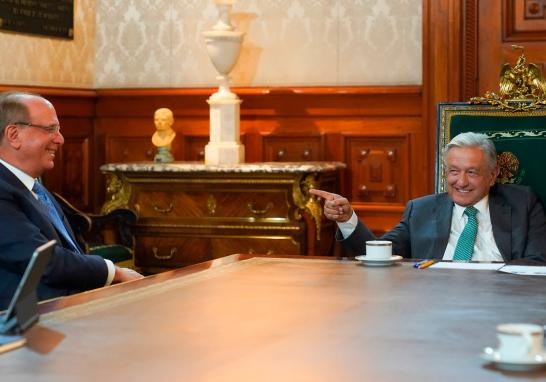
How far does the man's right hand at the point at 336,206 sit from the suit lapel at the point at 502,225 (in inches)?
24.0

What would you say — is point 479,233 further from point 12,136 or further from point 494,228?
point 12,136

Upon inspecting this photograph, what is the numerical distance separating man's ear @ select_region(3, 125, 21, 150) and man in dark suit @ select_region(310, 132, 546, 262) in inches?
46.7

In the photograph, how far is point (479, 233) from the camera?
417 cm

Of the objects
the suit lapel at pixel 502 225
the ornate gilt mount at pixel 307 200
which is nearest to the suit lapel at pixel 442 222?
the suit lapel at pixel 502 225

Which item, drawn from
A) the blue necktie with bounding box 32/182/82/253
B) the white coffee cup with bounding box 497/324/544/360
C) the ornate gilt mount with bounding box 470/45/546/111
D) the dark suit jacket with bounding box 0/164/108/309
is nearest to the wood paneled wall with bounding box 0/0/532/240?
the ornate gilt mount with bounding box 470/45/546/111

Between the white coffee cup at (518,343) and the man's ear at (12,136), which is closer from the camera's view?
the white coffee cup at (518,343)

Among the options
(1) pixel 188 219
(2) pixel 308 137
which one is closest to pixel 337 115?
(2) pixel 308 137

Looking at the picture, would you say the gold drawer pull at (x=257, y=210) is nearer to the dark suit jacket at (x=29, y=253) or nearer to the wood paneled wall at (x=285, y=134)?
the wood paneled wall at (x=285, y=134)

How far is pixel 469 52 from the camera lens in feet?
20.7

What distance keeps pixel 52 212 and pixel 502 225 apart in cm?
166

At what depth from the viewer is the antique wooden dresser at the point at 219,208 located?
236 inches

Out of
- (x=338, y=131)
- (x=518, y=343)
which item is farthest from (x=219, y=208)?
(x=518, y=343)

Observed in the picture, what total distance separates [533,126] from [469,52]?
1.97 meters

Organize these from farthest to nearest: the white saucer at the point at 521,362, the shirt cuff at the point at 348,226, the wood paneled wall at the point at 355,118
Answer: the wood paneled wall at the point at 355,118, the shirt cuff at the point at 348,226, the white saucer at the point at 521,362
